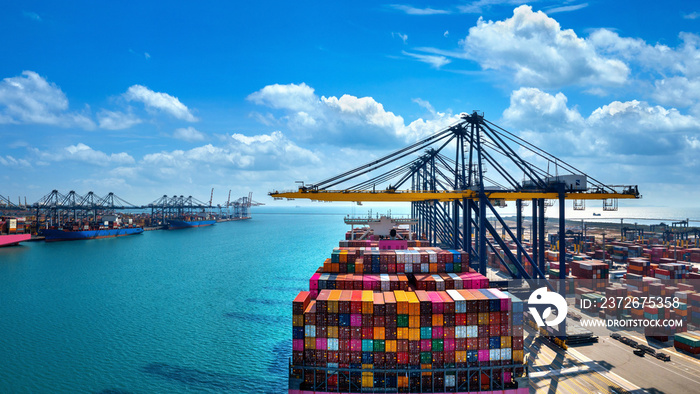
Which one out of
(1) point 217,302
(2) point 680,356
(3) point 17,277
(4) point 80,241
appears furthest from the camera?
(4) point 80,241

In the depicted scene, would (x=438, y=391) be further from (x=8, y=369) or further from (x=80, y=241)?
(x=80, y=241)

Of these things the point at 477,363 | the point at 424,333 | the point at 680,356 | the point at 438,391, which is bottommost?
the point at 680,356

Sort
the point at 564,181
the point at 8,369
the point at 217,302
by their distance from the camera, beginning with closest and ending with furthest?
the point at 8,369, the point at 564,181, the point at 217,302

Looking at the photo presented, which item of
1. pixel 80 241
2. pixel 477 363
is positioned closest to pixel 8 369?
pixel 477 363

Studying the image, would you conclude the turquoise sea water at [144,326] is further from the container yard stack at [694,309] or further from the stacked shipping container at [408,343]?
the container yard stack at [694,309]

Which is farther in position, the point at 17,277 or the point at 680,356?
the point at 17,277

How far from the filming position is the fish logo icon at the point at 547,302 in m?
30.7

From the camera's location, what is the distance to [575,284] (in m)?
44.5

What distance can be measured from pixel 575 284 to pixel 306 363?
40.9m

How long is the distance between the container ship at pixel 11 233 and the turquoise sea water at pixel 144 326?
27.5 metres

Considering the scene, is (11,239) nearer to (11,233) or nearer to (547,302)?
(11,233)

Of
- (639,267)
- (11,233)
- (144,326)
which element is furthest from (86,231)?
(639,267)

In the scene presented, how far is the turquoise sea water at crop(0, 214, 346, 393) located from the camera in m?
24.3

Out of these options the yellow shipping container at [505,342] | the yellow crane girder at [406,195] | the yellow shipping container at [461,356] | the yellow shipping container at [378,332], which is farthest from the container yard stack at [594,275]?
the yellow shipping container at [378,332]
